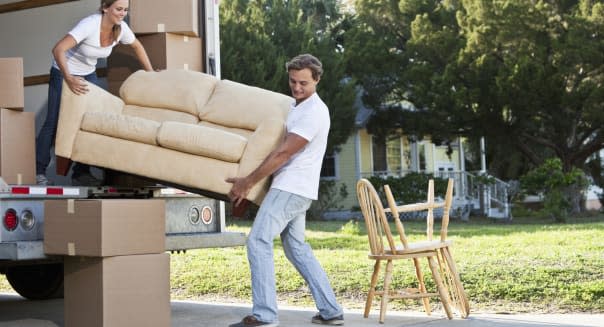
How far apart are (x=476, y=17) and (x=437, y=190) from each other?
4.60 m

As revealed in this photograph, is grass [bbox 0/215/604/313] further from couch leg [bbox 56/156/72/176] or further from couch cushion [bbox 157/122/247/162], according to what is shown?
couch leg [bbox 56/156/72/176]

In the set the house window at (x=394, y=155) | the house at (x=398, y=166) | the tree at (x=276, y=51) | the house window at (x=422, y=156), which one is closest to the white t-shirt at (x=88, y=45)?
the tree at (x=276, y=51)

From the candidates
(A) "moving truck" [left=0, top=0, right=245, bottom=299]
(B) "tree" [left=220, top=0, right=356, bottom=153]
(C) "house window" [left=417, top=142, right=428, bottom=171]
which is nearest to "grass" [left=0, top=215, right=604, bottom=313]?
(A) "moving truck" [left=0, top=0, right=245, bottom=299]

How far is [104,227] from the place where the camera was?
17.4 feet

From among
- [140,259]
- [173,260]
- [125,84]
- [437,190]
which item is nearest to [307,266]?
[140,259]

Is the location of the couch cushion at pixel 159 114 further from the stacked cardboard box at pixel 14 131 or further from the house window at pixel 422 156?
the house window at pixel 422 156

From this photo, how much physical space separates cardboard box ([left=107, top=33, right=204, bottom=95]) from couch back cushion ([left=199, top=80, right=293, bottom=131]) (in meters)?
0.53

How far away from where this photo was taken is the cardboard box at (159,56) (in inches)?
270

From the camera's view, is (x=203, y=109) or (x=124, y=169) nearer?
(x=124, y=169)

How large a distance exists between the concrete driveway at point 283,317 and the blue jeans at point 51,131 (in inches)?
47.9

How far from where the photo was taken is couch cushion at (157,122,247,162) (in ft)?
18.7

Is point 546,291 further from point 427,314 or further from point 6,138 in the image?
point 6,138

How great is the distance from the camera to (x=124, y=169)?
5867mm

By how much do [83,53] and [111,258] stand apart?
173 centimetres
